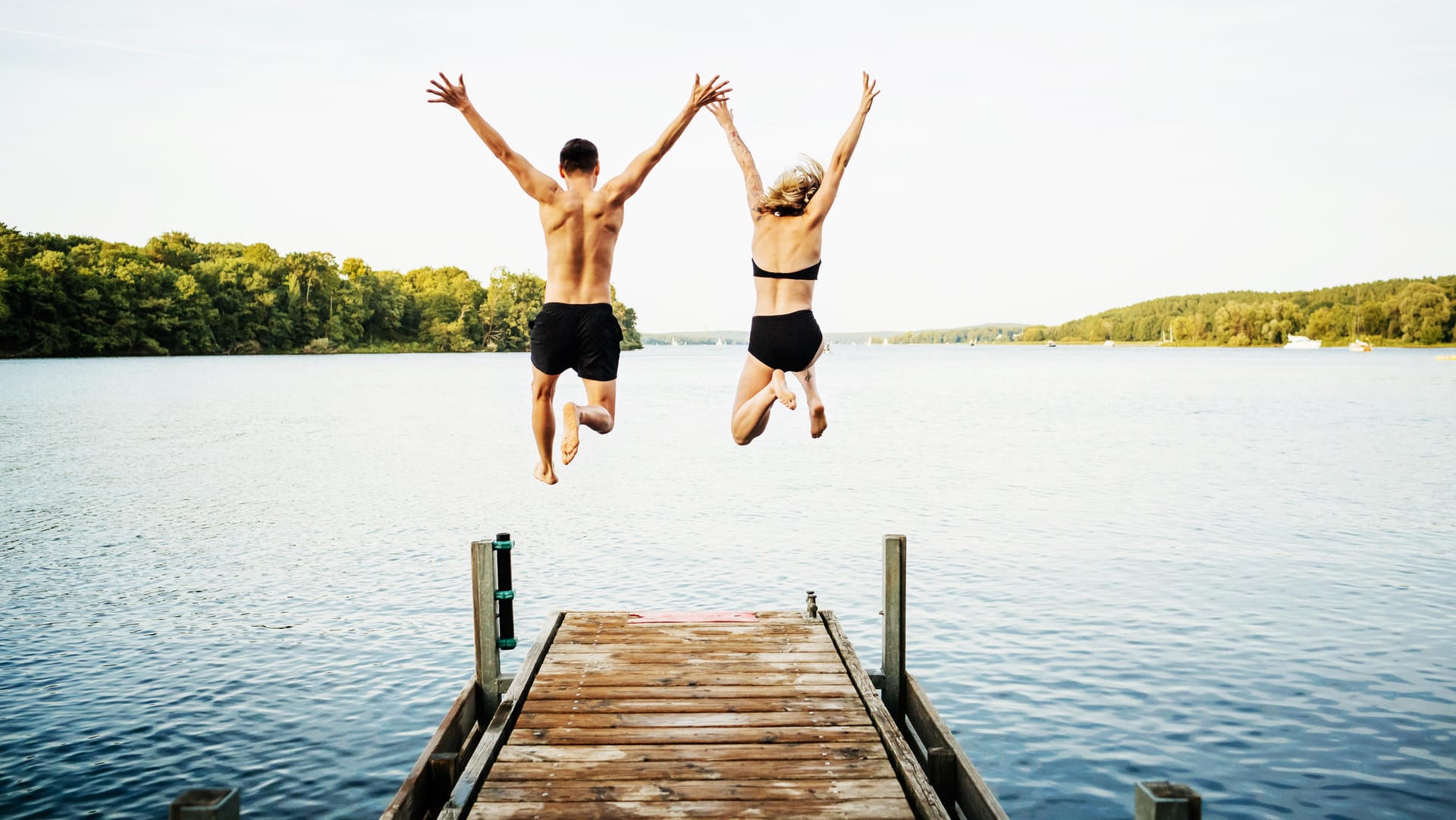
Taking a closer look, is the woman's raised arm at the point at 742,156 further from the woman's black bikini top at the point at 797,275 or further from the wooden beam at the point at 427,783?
the wooden beam at the point at 427,783

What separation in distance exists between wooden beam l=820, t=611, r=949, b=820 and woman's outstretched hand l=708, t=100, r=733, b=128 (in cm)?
516

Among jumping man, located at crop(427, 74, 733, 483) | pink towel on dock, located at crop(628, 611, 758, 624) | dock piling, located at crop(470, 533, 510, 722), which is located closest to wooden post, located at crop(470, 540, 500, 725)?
dock piling, located at crop(470, 533, 510, 722)

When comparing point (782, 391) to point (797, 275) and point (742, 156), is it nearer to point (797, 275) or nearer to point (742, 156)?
point (797, 275)

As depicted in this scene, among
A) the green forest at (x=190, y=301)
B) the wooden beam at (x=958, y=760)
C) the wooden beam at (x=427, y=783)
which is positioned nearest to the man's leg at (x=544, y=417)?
the wooden beam at (x=427, y=783)

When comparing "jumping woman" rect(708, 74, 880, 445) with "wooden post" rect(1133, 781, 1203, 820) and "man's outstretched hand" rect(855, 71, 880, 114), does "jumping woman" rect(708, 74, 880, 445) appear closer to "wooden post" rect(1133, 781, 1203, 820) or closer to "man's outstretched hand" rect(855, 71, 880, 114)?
"man's outstretched hand" rect(855, 71, 880, 114)

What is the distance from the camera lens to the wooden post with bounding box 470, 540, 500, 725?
12148 mm

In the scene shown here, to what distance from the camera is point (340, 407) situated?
73.6 m

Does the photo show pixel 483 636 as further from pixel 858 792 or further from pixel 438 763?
pixel 858 792

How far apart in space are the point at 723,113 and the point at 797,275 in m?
1.16

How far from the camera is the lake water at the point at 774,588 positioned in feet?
43.3

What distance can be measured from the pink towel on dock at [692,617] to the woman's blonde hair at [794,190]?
297 inches

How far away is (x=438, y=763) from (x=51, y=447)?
43.1 meters

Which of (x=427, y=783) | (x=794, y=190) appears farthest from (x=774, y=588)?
(x=794, y=190)

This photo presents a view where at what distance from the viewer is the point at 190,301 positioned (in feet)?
412
